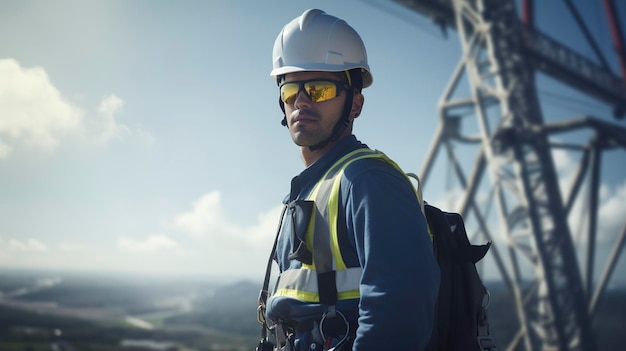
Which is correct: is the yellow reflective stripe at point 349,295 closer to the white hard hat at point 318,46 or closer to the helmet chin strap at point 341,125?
the helmet chin strap at point 341,125

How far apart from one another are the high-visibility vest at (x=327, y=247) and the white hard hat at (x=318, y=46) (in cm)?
53

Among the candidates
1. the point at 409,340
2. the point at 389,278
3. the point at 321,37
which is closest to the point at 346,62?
the point at 321,37

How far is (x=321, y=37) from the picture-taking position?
218 centimetres

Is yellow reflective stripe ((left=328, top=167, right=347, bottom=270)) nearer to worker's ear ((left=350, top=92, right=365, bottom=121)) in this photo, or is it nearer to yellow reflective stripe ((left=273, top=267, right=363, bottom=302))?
yellow reflective stripe ((left=273, top=267, right=363, bottom=302))

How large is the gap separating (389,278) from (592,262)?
13926 mm

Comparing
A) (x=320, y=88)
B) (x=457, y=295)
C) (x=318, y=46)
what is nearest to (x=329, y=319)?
(x=457, y=295)

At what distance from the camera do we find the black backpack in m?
1.72

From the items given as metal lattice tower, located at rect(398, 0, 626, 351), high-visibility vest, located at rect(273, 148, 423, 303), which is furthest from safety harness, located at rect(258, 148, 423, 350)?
metal lattice tower, located at rect(398, 0, 626, 351)

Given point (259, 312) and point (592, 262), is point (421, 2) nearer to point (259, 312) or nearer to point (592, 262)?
point (592, 262)

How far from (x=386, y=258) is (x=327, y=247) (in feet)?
0.92

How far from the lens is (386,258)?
1.50 meters

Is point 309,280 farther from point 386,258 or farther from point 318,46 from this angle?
point 318,46

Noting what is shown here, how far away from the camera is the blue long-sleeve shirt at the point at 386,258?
144 cm

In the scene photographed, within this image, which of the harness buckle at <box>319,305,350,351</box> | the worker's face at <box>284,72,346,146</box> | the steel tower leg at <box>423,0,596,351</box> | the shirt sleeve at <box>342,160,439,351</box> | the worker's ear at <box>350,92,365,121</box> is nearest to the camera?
the shirt sleeve at <box>342,160,439,351</box>
